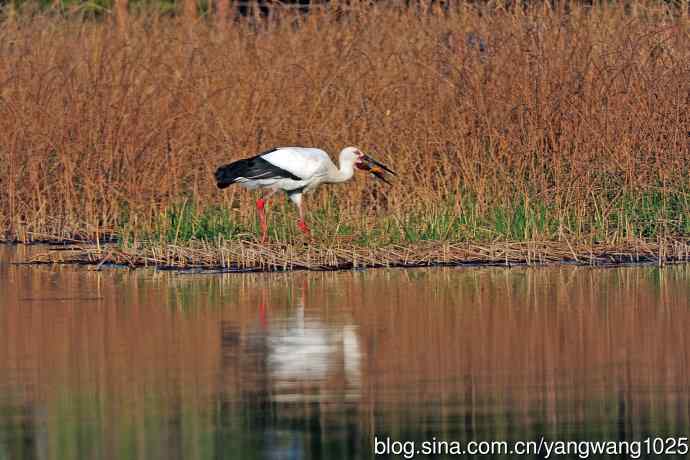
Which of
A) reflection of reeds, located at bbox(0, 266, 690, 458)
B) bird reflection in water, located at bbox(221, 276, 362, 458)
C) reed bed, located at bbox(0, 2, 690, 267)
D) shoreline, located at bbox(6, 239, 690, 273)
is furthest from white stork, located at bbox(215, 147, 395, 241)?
bird reflection in water, located at bbox(221, 276, 362, 458)

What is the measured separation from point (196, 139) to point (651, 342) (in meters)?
7.55

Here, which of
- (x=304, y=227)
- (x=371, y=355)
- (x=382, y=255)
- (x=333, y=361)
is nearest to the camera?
(x=333, y=361)

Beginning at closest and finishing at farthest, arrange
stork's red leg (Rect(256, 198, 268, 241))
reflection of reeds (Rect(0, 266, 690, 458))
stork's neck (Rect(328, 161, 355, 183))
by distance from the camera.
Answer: reflection of reeds (Rect(0, 266, 690, 458))
stork's red leg (Rect(256, 198, 268, 241))
stork's neck (Rect(328, 161, 355, 183))

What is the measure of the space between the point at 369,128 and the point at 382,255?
2999mm

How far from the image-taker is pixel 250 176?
44.3ft

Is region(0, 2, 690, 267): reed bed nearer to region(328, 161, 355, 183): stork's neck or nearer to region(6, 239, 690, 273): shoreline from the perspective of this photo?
region(6, 239, 690, 273): shoreline

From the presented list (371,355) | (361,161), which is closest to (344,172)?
(361,161)

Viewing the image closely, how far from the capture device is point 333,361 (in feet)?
27.8

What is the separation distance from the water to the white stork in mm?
1444

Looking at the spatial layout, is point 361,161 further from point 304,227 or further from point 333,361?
point 333,361

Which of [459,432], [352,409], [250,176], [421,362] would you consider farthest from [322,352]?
[250,176]

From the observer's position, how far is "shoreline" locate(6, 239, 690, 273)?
1278 centimetres

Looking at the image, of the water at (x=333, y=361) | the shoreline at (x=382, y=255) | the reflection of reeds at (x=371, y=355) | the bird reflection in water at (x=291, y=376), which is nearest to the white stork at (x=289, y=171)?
the shoreline at (x=382, y=255)

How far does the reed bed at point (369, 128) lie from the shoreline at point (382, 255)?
0.02m
